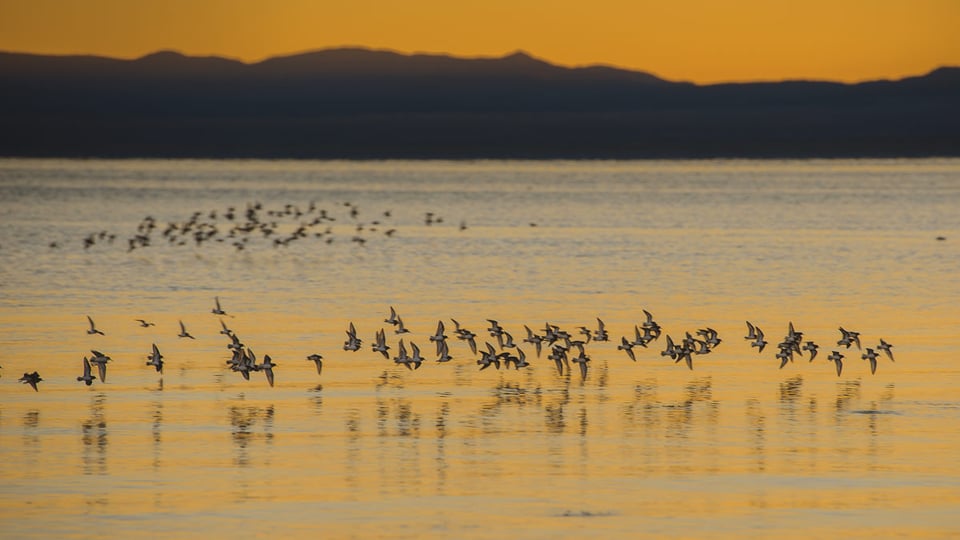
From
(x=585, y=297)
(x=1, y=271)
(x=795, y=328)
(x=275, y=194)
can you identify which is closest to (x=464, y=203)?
(x=275, y=194)

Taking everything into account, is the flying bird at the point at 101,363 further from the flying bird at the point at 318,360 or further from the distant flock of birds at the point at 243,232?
the distant flock of birds at the point at 243,232

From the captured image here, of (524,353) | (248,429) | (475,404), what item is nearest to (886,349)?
(524,353)

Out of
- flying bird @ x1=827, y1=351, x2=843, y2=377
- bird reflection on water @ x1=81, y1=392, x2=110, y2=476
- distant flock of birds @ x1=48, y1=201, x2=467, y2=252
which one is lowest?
bird reflection on water @ x1=81, y1=392, x2=110, y2=476

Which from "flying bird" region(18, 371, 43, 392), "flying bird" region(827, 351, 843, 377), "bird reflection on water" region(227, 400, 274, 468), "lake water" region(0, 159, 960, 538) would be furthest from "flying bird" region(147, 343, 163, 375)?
"flying bird" region(827, 351, 843, 377)

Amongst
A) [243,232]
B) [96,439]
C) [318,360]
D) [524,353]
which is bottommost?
[96,439]

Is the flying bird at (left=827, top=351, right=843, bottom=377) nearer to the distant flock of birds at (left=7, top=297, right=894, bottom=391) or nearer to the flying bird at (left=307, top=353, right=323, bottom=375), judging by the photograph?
the distant flock of birds at (left=7, top=297, right=894, bottom=391)

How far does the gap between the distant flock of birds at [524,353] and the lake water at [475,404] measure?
0.22 meters

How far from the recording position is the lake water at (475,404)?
19.0m

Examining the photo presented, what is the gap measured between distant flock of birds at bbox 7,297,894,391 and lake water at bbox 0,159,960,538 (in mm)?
224

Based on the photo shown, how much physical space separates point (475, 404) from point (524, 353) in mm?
5031

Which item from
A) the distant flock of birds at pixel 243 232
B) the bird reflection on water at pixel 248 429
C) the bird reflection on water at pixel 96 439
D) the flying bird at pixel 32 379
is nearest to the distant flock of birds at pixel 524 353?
the flying bird at pixel 32 379

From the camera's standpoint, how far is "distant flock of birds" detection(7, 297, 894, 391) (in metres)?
27.6

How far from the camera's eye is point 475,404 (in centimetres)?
2561

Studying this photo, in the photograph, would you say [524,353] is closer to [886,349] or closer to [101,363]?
[886,349]
